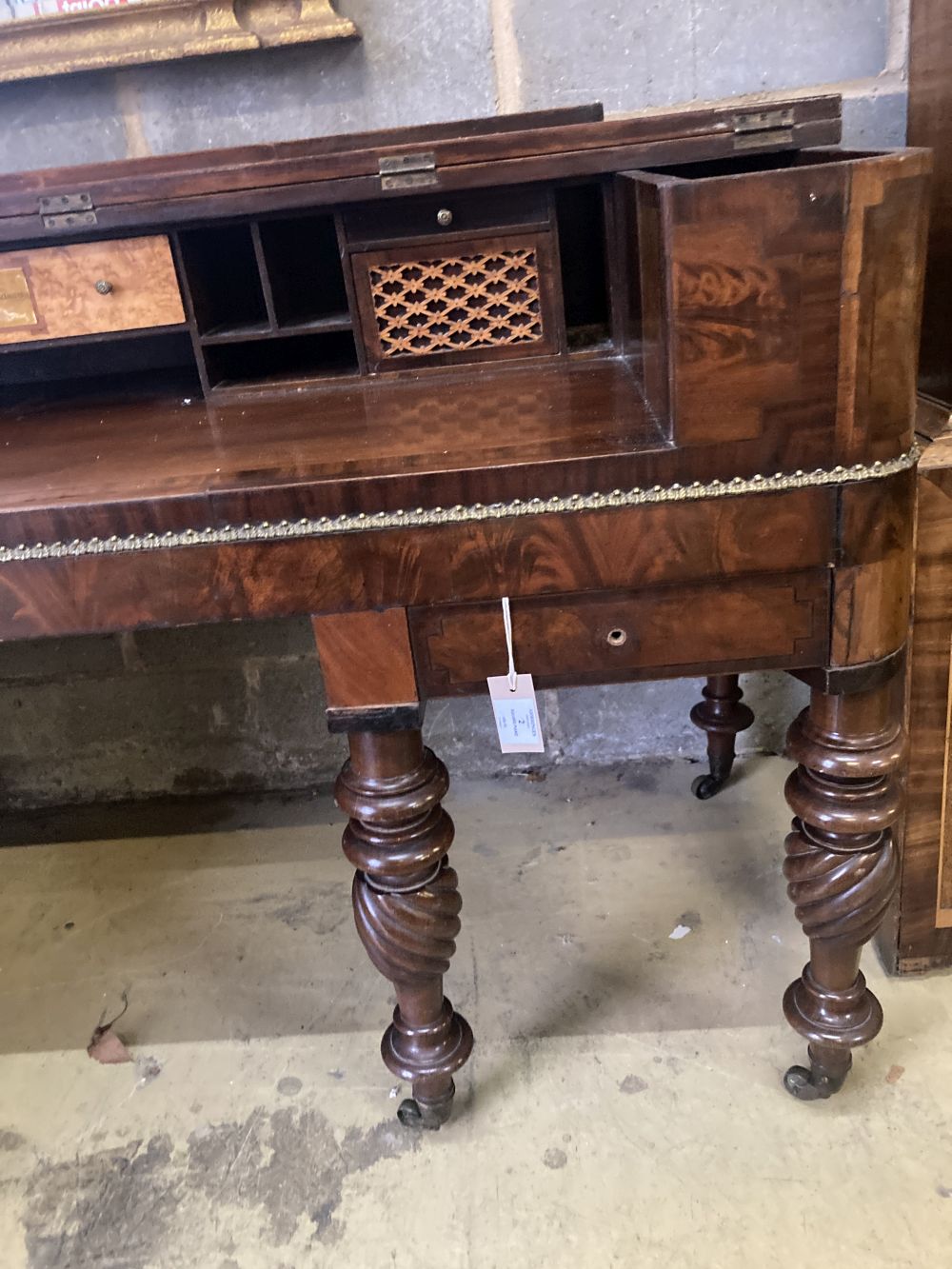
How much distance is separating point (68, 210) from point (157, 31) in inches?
16.0

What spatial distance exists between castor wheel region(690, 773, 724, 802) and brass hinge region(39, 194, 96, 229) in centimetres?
113

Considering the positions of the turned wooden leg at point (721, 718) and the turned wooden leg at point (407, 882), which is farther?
the turned wooden leg at point (721, 718)

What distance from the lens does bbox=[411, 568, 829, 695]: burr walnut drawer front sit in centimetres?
83

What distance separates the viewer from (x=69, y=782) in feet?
5.72

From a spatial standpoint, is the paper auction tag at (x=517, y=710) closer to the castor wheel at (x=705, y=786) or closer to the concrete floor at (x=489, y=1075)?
the concrete floor at (x=489, y=1075)

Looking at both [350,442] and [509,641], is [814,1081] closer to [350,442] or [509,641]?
[509,641]

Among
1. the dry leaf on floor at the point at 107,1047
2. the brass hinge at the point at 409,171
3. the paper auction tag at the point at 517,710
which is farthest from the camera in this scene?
the dry leaf on floor at the point at 107,1047

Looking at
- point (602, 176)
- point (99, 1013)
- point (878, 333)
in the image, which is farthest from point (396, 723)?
point (99, 1013)

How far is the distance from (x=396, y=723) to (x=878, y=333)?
0.49 m

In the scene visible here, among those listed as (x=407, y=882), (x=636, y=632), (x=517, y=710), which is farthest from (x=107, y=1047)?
(x=636, y=632)

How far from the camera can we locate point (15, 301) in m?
1.07

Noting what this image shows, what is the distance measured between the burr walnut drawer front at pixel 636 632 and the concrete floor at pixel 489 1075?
53 centimetres

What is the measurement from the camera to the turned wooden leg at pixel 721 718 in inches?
58.2

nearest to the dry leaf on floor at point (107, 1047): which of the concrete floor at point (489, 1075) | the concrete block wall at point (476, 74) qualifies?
the concrete floor at point (489, 1075)
